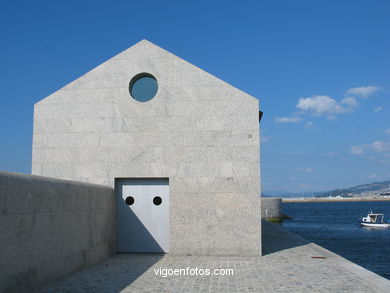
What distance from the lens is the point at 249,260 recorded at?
484 inches

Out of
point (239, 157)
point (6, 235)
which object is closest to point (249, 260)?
point (239, 157)

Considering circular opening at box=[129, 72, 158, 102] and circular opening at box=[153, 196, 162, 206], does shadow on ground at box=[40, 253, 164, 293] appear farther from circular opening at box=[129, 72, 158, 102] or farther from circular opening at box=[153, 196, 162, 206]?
circular opening at box=[129, 72, 158, 102]

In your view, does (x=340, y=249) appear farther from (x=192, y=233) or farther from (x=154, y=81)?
(x=154, y=81)

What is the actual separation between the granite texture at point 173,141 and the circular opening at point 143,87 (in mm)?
266

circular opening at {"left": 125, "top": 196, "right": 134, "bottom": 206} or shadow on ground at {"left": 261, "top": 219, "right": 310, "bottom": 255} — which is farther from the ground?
circular opening at {"left": 125, "top": 196, "right": 134, "bottom": 206}

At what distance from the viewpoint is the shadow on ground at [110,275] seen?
877 centimetres

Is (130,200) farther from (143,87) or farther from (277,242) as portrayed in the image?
(277,242)

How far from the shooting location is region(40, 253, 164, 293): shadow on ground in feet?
28.8

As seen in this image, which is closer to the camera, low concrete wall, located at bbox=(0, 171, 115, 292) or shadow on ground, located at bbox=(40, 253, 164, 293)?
low concrete wall, located at bbox=(0, 171, 115, 292)

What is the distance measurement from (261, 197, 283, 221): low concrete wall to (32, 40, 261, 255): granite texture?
38.5 metres

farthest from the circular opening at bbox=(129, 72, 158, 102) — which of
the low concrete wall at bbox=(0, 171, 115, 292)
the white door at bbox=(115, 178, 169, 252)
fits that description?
the low concrete wall at bbox=(0, 171, 115, 292)

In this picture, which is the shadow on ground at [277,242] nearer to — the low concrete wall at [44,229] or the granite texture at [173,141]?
the granite texture at [173,141]

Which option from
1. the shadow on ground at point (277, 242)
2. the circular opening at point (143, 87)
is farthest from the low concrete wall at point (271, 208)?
the circular opening at point (143, 87)

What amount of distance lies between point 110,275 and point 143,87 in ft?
22.2
